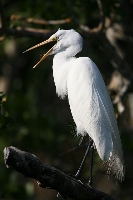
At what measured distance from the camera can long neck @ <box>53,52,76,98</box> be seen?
13.6 feet

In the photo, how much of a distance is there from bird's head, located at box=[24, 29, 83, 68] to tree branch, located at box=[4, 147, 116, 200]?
53.2 inches

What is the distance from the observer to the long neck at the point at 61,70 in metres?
4.15

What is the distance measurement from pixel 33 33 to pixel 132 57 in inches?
80.5

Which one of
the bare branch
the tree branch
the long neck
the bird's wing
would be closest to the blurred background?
the bare branch

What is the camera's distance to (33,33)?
4672 mm

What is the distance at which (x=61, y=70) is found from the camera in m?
4.18

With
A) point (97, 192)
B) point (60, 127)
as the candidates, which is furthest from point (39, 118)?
point (97, 192)

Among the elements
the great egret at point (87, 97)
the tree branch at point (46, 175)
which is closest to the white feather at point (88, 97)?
the great egret at point (87, 97)

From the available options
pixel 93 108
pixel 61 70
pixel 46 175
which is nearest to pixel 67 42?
pixel 61 70

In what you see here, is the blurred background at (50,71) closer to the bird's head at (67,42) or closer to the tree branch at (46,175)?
the bird's head at (67,42)

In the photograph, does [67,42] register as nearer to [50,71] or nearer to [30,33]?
[30,33]

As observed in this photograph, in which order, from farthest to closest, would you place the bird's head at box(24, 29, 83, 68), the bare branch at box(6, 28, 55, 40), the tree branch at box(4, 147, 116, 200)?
the bare branch at box(6, 28, 55, 40)
the bird's head at box(24, 29, 83, 68)
the tree branch at box(4, 147, 116, 200)

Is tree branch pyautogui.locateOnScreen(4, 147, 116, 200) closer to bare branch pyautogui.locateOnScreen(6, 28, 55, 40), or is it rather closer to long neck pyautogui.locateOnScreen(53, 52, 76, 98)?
long neck pyautogui.locateOnScreen(53, 52, 76, 98)

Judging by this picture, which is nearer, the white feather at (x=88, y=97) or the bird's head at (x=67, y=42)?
the white feather at (x=88, y=97)
